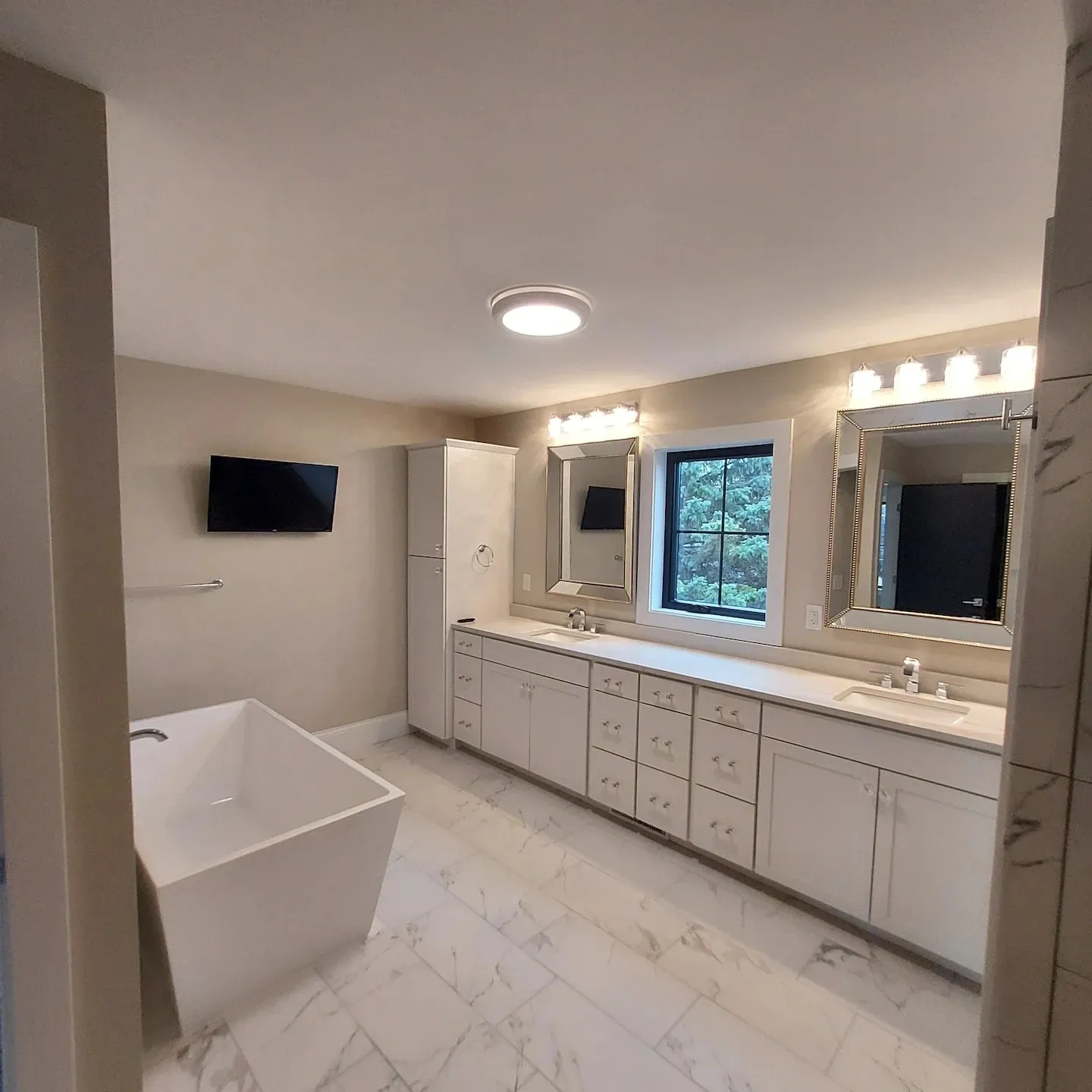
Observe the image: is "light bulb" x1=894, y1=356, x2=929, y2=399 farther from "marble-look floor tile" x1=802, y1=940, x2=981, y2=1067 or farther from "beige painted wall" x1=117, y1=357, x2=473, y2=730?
"beige painted wall" x1=117, y1=357, x2=473, y2=730

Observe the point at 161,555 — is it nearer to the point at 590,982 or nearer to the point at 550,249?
the point at 550,249

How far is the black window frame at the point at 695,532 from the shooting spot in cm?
291

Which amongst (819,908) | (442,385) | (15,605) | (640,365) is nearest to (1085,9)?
(15,605)

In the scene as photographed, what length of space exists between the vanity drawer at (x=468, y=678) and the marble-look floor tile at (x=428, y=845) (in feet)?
2.71

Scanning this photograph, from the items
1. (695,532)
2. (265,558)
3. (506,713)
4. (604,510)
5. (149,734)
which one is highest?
(604,510)

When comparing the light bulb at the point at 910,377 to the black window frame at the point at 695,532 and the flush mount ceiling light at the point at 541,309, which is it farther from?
the flush mount ceiling light at the point at 541,309

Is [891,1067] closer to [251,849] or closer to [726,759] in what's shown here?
[726,759]

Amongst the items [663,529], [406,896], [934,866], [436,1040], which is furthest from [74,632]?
[663,529]

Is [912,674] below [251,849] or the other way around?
the other way around

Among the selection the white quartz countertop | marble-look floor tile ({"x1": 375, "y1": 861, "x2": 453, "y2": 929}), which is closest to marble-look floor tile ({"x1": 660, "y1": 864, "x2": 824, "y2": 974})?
the white quartz countertop

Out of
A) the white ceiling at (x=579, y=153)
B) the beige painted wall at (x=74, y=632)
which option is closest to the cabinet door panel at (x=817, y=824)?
the white ceiling at (x=579, y=153)

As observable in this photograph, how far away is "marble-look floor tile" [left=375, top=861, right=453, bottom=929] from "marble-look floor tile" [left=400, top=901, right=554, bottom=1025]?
0.04m

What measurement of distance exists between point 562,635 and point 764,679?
4.36 feet

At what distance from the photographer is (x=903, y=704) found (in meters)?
2.21
